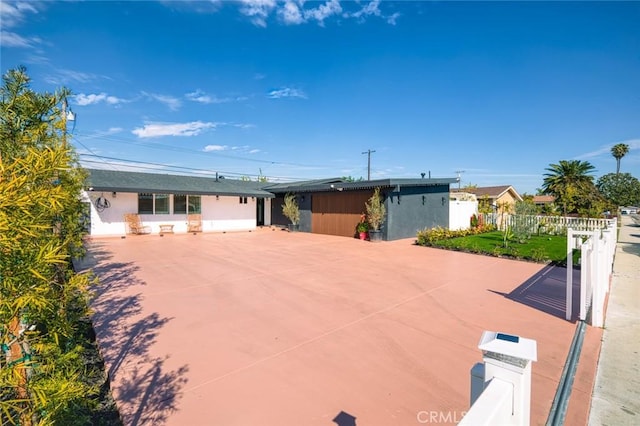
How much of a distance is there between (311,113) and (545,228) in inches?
701

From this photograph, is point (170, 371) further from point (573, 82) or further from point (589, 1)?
point (573, 82)

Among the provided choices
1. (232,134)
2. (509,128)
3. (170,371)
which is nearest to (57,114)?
(170,371)

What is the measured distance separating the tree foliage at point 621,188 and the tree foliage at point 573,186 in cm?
2457

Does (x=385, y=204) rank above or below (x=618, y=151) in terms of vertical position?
below

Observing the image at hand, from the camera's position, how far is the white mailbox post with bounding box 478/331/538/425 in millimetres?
1346

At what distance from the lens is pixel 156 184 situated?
16.7 m

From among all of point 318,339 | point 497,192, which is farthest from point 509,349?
point 497,192

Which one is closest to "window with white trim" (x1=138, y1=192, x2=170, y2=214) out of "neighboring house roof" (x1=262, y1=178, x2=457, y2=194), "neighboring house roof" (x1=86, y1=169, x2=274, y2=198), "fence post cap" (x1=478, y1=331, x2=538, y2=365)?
"neighboring house roof" (x1=86, y1=169, x2=274, y2=198)

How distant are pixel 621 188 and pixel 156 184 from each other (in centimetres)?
6520

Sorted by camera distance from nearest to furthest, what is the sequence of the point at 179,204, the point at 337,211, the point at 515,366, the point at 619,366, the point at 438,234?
1. the point at 515,366
2. the point at 619,366
3. the point at 438,234
4. the point at 337,211
5. the point at 179,204

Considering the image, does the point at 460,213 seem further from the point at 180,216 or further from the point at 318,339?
the point at 318,339

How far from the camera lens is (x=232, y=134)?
3050cm

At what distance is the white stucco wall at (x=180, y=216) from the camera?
49.6ft

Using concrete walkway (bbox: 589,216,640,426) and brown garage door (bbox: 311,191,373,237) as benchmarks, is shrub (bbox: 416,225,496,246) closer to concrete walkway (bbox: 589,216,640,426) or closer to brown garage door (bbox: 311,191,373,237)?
brown garage door (bbox: 311,191,373,237)
